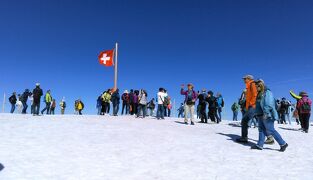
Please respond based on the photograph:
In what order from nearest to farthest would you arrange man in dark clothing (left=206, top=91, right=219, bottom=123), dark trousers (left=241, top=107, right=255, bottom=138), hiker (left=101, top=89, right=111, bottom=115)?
dark trousers (left=241, top=107, right=255, bottom=138), man in dark clothing (left=206, top=91, right=219, bottom=123), hiker (left=101, top=89, right=111, bottom=115)

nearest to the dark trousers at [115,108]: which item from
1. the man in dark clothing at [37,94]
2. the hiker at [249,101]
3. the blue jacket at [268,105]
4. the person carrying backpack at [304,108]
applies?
the man in dark clothing at [37,94]

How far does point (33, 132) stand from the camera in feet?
35.7

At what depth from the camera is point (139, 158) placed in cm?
749

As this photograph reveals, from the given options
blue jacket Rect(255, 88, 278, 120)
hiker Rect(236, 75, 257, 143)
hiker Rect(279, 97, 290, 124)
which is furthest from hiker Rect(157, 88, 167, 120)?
blue jacket Rect(255, 88, 278, 120)

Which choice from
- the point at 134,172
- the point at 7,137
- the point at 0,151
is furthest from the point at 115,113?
the point at 134,172

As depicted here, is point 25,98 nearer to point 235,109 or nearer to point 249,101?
point 235,109

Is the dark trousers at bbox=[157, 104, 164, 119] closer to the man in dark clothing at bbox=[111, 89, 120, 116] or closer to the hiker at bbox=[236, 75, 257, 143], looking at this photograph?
the man in dark clothing at bbox=[111, 89, 120, 116]

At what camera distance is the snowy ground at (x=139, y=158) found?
6242 millimetres

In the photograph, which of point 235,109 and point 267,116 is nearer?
point 267,116

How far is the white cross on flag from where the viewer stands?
81.1 ft

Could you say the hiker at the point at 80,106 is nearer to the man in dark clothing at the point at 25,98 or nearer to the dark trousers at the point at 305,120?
the man in dark clothing at the point at 25,98

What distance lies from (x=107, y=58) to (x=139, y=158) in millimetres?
18198

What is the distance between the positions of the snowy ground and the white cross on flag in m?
14.3

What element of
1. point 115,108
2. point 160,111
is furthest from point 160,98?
point 115,108
